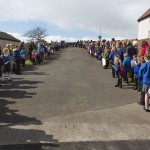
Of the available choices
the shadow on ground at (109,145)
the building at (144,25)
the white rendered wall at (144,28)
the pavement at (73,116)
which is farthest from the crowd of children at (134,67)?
the white rendered wall at (144,28)

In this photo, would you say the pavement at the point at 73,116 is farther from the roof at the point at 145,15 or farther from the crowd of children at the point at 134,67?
the roof at the point at 145,15

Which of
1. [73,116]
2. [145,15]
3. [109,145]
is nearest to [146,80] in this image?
[73,116]

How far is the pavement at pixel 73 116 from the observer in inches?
305

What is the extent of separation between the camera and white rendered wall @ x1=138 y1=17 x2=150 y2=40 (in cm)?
→ 6264

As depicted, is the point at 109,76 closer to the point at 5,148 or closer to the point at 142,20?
the point at 5,148

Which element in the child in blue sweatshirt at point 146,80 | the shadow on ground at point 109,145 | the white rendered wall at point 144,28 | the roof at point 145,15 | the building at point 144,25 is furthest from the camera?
the roof at point 145,15

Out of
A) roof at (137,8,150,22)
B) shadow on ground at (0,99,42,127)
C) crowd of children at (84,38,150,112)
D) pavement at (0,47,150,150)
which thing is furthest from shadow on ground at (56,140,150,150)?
roof at (137,8,150,22)

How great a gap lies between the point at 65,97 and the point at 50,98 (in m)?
0.59

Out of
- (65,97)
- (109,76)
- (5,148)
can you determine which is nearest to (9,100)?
(65,97)

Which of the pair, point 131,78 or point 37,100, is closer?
point 37,100

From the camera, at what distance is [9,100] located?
11859 mm

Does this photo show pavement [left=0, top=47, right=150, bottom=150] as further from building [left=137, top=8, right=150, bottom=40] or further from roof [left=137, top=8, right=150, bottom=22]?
roof [left=137, top=8, right=150, bottom=22]

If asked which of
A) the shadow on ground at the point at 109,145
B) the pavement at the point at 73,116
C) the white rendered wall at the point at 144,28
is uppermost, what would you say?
the white rendered wall at the point at 144,28

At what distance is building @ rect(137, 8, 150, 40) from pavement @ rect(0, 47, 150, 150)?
1940 inches
